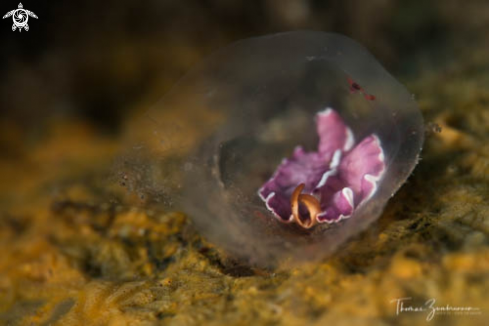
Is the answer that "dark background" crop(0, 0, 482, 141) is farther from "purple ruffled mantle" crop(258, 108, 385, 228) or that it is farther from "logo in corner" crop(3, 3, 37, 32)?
"purple ruffled mantle" crop(258, 108, 385, 228)

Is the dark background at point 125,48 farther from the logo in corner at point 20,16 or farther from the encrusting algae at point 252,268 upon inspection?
the encrusting algae at point 252,268

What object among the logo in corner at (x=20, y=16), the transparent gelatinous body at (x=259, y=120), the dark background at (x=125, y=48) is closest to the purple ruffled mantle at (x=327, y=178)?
the transparent gelatinous body at (x=259, y=120)

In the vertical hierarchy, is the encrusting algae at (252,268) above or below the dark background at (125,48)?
below

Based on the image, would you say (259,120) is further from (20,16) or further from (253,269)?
(20,16)

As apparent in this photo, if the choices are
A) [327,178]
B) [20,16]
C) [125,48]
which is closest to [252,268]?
[327,178]

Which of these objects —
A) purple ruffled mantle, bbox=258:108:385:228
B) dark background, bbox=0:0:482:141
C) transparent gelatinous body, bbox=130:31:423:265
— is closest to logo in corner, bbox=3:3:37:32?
dark background, bbox=0:0:482:141

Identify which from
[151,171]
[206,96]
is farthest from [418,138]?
[151,171]
